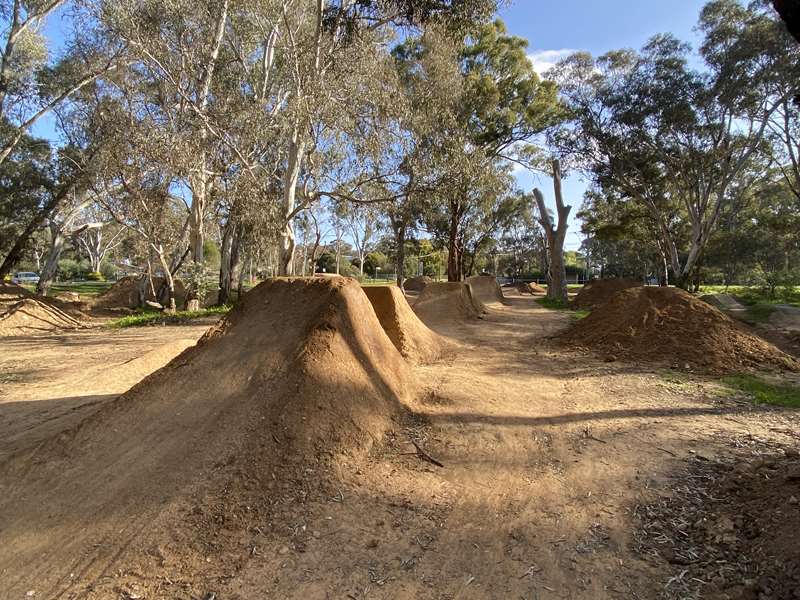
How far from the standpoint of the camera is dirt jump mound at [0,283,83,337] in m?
13.8

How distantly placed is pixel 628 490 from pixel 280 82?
18911mm

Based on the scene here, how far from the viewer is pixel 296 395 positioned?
459cm

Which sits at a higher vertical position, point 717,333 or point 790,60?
point 790,60

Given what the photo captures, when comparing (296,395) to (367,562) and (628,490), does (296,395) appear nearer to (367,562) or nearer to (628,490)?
(367,562)

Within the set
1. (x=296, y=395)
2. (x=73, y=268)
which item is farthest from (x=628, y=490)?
(x=73, y=268)

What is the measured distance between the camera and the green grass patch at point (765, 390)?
6.34m

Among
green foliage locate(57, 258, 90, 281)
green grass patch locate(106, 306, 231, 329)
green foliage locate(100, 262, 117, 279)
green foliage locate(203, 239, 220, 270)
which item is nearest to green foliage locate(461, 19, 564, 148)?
green grass patch locate(106, 306, 231, 329)

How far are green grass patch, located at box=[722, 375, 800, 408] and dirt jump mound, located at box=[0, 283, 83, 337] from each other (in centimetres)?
1724

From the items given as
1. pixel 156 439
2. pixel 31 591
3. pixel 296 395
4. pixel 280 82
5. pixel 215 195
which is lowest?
pixel 31 591

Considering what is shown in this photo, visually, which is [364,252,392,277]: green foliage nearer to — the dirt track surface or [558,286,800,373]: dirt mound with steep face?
[558,286,800,373]: dirt mound with steep face

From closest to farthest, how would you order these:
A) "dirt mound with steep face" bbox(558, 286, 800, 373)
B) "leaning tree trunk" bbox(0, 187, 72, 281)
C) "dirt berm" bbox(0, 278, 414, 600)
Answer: "dirt berm" bbox(0, 278, 414, 600) < "dirt mound with steep face" bbox(558, 286, 800, 373) < "leaning tree trunk" bbox(0, 187, 72, 281)

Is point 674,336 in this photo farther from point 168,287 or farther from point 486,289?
point 168,287

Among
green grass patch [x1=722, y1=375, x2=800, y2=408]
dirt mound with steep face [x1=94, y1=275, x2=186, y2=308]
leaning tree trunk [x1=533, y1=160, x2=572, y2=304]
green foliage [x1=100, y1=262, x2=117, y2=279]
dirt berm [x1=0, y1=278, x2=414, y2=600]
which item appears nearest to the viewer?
dirt berm [x1=0, y1=278, x2=414, y2=600]

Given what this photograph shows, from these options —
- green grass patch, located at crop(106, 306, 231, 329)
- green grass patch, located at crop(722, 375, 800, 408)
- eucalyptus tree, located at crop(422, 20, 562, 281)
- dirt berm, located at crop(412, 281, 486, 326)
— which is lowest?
green grass patch, located at crop(722, 375, 800, 408)
